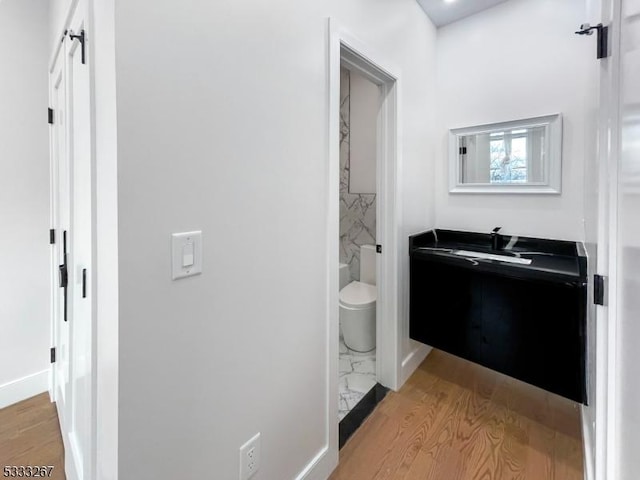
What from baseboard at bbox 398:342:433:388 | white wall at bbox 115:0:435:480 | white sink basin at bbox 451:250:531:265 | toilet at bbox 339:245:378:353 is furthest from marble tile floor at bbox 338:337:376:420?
white sink basin at bbox 451:250:531:265

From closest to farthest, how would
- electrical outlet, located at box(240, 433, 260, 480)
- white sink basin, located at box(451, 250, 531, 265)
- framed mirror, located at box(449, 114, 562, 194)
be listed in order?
electrical outlet, located at box(240, 433, 260, 480) → white sink basin, located at box(451, 250, 531, 265) → framed mirror, located at box(449, 114, 562, 194)

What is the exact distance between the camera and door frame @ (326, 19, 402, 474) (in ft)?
4.94

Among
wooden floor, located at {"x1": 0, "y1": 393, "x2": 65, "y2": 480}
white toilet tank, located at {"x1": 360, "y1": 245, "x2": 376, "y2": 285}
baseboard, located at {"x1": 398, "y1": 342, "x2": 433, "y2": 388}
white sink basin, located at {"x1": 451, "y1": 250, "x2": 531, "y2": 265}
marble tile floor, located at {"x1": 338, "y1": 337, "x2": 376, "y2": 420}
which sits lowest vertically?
wooden floor, located at {"x1": 0, "y1": 393, "x2": 65, "y2": 480}

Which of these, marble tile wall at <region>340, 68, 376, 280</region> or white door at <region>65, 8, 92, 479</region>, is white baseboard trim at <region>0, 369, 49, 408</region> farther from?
marble tile wall at <region>340, 68, 376, 280</region>

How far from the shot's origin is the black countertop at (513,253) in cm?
175

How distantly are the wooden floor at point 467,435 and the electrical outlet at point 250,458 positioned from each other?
0.59 m

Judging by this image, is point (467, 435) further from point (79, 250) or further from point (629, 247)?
point (79, 250)

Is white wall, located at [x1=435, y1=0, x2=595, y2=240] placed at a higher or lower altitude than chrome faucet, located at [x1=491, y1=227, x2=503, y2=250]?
higher

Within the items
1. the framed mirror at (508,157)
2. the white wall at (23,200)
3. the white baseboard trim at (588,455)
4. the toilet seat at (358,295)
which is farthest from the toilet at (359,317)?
the white wall at (23,200)

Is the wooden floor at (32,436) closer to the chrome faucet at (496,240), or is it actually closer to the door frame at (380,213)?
the door frame at (380,213)

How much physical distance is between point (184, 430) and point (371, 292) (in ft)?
6.91

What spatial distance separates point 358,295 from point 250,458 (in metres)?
1.80

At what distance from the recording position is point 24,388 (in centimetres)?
213

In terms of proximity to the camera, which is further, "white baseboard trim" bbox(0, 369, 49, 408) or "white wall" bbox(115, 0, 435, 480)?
"white baseboard trim" bbox(0, 369, 49, 408)
